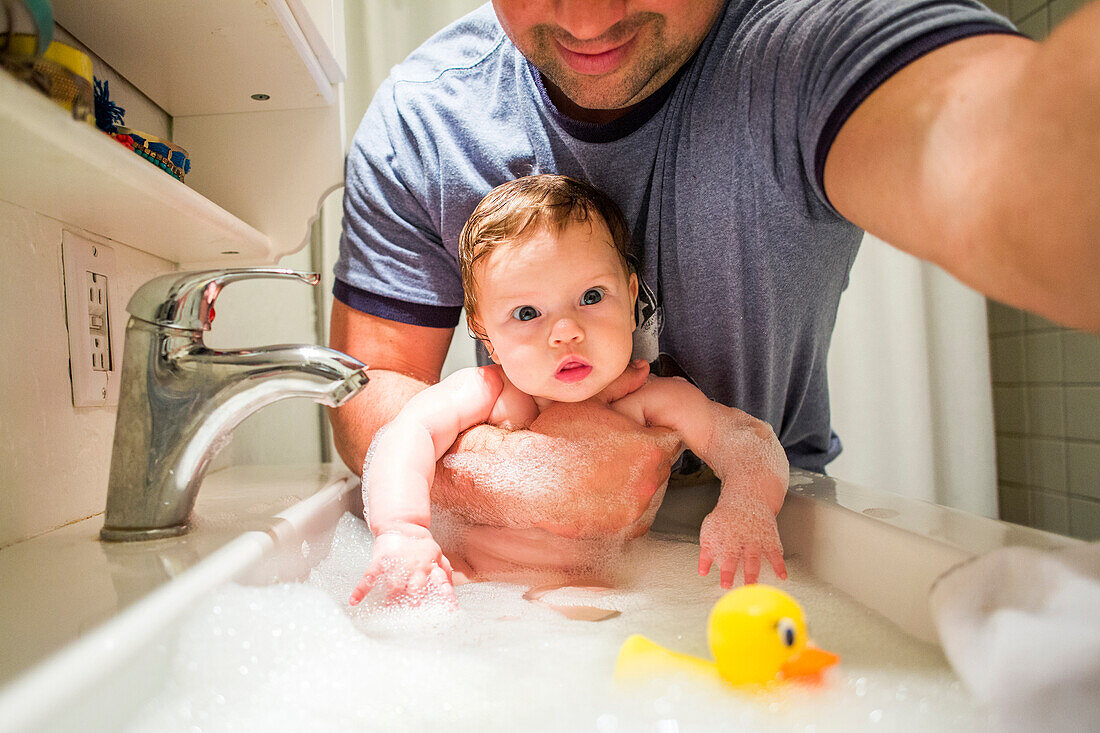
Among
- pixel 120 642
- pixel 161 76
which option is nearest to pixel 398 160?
pixel 161 76

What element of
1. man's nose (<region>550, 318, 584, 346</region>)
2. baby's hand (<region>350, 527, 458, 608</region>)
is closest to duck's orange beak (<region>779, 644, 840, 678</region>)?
baby's hand (<region>350, 527, 458, 608</region>)

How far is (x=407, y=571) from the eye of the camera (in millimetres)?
654

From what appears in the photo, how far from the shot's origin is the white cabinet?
53cm

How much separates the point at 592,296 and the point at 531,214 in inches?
4.5

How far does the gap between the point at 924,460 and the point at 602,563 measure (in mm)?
1265

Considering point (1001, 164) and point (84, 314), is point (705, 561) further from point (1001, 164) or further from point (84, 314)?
point (84, 314)

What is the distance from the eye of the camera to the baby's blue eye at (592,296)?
2.67 feet

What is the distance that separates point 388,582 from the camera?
647mm

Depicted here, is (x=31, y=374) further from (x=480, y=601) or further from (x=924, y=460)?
(x=924, y=460)

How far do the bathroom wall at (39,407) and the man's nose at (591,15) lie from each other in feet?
1.66

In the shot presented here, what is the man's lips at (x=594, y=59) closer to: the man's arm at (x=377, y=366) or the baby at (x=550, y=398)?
the baby at (x=550, y=398)

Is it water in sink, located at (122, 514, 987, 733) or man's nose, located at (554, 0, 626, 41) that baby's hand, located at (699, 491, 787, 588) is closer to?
water in sink, located at (122, 514, 987, 733)

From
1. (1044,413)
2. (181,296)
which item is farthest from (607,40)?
(1044,413)

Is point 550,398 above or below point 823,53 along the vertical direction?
below
